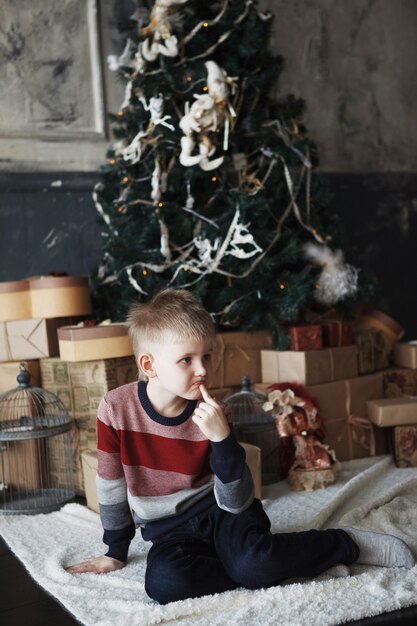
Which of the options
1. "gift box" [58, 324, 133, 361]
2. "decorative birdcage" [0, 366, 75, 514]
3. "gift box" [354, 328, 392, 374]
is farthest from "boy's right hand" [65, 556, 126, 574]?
"gift box" [354, 328, 392, 374]

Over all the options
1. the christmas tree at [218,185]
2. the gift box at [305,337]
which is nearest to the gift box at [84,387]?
the christmas tree at [218,185]

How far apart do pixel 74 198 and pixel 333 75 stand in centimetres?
183

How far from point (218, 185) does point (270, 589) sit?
1.98 metres

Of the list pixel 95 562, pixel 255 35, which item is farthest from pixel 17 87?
pixel 95 562

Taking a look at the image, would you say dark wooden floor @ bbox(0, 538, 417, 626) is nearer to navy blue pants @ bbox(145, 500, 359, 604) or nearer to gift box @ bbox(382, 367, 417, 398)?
navy blue pants @ bbox(145, 500, 359, 604)

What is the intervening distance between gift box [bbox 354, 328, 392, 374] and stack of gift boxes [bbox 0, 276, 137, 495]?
107cm

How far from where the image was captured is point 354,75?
4594 mm

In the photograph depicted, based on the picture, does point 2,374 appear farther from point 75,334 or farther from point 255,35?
point 255,35

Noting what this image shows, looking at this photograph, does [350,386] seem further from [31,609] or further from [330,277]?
[31,609]

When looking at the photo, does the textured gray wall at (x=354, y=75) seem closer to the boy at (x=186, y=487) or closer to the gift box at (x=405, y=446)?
the gift box at (x=405, y=446)

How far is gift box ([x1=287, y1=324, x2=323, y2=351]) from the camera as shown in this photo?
3254 mm

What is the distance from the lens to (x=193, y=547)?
2.00m

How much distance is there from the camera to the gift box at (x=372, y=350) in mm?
3447

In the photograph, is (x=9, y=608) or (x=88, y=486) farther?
(x=88, y=486)
